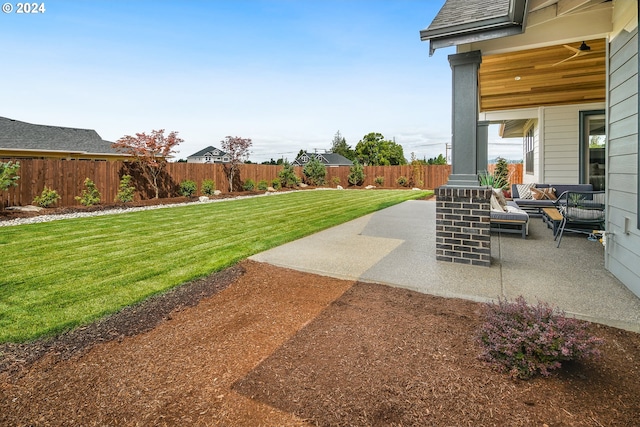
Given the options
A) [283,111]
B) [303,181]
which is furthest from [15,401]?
[283,111]

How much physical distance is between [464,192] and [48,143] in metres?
20.9

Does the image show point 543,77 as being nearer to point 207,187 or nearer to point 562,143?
point 562,143

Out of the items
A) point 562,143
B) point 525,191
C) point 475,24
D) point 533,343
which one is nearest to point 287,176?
point 525,191

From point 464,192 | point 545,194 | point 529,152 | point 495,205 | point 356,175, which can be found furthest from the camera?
point 356,175

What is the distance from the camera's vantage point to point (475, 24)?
396 cm

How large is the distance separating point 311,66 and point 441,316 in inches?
538

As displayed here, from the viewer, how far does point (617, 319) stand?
2670 mm

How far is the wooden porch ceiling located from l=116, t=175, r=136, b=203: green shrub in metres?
11.3

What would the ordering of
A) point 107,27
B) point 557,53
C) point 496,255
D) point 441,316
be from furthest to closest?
point 107,27 → point 557,53 → point 496,255 → point 441,316

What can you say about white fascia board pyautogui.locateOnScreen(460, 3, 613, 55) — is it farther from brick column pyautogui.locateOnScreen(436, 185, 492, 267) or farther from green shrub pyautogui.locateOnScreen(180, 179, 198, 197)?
green shrub pyautogui.locateOnScreen(180, 179, 198, 197)

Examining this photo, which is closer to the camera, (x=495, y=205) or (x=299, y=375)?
(x=299, y=375)

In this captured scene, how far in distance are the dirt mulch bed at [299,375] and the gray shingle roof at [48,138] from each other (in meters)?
18.7

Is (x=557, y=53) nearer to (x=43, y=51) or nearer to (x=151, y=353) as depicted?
(x=151, y=353)

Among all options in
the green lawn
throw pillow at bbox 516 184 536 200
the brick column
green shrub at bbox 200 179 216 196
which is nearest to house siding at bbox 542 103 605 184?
throw pillow at bbox 516 184 536 200
